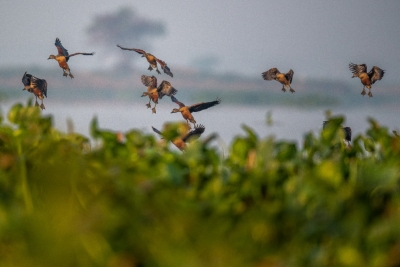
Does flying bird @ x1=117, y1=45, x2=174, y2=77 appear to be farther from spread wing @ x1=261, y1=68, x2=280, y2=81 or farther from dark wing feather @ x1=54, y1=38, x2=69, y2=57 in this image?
dark wing feather @ x1=54, y1=38, x2=69, y2=57

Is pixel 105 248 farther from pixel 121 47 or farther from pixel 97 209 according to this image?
pixel 121 47

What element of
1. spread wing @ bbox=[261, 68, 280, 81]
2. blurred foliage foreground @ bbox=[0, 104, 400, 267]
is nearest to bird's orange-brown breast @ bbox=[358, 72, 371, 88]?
spread wing @ bbox=[261, 68, 280, 81]

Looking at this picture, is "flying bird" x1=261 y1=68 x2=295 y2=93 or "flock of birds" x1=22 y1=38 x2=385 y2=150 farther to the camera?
"flying bird" x1=261 y1=68 x2=295 y2=93

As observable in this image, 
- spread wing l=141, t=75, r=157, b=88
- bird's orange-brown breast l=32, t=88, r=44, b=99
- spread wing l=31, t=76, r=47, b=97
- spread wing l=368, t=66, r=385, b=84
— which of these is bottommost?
bird's orange-brown breast l=32, t=88, r=44, b=99

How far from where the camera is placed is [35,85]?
3070mm

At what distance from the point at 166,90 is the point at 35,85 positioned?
838mm

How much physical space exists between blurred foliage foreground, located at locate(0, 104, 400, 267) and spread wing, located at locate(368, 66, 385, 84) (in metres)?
3.04

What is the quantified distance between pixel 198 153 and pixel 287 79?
309 centimetres

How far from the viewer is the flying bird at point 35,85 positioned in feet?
9.83

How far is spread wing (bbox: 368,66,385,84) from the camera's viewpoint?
12.0ft

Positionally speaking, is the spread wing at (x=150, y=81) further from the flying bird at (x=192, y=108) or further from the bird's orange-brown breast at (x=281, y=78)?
the bird's orange-brown breast at (x=281, y=78)

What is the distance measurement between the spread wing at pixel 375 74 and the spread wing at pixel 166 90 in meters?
1.34

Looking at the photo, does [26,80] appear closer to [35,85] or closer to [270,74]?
[35,85]

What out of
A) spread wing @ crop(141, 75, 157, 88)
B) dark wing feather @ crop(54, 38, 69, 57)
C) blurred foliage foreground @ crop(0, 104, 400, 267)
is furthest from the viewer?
dark wing feather @ crop(54, 38, 69, 57)
